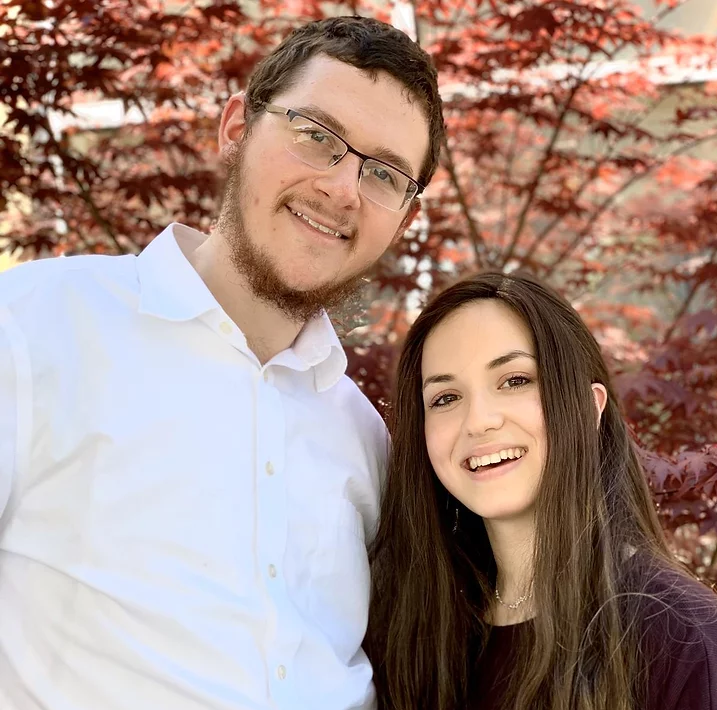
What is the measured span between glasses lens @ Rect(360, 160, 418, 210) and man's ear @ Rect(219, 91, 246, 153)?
37cm

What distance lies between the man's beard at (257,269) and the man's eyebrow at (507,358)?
41cm

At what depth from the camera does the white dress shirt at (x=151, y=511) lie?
1825 mm

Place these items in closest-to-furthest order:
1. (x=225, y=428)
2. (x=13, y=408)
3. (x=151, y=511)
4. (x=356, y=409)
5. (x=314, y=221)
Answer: (x=13, y=408) → (x=151, y=511) → (x=225, y=428) → (x=314, y=221) → (x=356, y=409)

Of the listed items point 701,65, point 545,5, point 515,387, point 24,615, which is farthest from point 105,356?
point 701,65

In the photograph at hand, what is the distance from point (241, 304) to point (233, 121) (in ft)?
1.70

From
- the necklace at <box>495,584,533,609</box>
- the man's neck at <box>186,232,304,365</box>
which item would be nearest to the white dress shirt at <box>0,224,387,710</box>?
the man's neck at <box>186,232,304,365</box>

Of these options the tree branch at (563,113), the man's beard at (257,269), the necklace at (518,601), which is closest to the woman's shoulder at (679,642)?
the necklace at (518,601)

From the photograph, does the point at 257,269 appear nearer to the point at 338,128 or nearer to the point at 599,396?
the point at 338,128

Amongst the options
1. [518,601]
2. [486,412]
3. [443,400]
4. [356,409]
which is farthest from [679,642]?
[356,409]

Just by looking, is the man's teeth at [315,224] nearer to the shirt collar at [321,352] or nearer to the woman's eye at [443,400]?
the shirt collar at [321,352]

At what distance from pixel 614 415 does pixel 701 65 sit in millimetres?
3639

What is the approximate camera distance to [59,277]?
1.96 m

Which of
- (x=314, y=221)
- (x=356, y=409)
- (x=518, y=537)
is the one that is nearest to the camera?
(x=314, y=221)

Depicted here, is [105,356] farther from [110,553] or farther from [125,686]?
[125,686]
